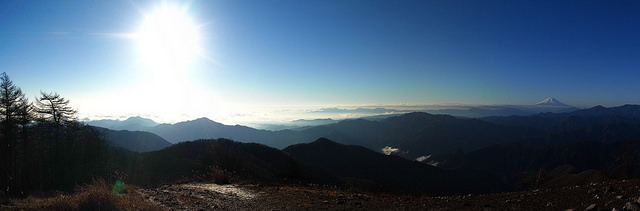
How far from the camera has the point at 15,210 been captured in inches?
291

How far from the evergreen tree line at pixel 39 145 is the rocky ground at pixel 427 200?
21287mm

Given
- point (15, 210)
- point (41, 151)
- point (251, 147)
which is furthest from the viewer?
point (251, 147)

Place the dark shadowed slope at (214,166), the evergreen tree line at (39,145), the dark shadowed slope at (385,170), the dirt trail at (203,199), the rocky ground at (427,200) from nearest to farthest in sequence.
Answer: the rocky ground at (427,200), the dirt trail at (203,199), the dark shadowed slope at (214,166), the evergreen tree line at (39,145), the dark shadowed slope at (385,170)

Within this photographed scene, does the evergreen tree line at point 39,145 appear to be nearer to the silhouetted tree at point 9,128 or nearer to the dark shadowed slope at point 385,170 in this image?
the silhouetted tree at point 9,128

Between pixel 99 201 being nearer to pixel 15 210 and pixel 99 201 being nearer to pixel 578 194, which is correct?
pixel 15 210

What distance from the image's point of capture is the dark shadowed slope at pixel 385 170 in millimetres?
158250

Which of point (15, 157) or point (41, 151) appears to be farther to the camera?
point (41, 151)

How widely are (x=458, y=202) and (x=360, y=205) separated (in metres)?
3.42

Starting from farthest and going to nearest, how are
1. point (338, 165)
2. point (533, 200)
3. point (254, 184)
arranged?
point (338, 165), point (254, 184), point (533, 200)

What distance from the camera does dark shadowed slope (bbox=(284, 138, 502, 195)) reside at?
158250 millimetres

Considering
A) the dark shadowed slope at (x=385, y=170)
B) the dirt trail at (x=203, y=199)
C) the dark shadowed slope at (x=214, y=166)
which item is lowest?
the dark shadowed slope at (x=385, y=170)

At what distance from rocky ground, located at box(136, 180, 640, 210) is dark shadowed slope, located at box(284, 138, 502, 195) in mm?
142105

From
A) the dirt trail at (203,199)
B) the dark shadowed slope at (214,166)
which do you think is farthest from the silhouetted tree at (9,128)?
the dirt trail at (203,199)

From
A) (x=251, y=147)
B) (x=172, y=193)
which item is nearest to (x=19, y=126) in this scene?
(x=172, y=193)
